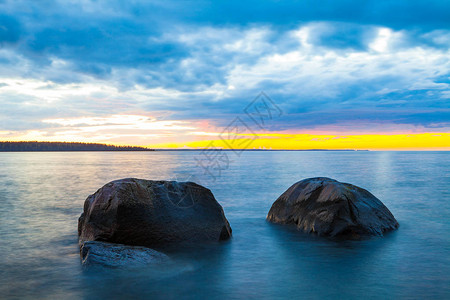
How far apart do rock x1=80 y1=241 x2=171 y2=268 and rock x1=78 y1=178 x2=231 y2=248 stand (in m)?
1.04

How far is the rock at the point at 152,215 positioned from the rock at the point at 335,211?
2.31m

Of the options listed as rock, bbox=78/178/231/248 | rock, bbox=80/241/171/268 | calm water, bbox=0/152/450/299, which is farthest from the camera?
rock, bbox=78/178/231/248

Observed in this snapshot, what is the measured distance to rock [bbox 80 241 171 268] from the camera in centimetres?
664

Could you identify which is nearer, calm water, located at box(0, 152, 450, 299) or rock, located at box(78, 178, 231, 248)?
calm water, located at box(0, 152, 450, 299)

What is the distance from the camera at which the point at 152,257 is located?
23.0 ft

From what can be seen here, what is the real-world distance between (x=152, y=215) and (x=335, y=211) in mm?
4510

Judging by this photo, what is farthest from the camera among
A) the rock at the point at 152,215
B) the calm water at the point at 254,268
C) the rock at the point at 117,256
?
the rock at the point at 152,215

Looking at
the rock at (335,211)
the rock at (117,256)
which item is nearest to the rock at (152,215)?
the rock at (117,256)

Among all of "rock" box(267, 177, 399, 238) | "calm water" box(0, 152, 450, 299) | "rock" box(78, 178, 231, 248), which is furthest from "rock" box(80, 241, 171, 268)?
"rock" box(267, 177, 399, 238)

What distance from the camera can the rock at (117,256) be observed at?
6.64 m

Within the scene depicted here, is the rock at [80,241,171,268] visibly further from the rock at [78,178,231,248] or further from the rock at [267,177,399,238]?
the rock at [267,177,399,238]

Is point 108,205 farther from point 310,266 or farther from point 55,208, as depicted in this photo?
point 55,208

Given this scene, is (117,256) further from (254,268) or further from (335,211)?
(335,211)

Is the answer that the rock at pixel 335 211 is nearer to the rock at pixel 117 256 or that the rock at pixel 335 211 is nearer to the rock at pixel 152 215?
the rock at pixel 152 215
